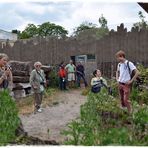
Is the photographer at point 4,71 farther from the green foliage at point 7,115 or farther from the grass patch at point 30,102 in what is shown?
the grass patch at point 30,102

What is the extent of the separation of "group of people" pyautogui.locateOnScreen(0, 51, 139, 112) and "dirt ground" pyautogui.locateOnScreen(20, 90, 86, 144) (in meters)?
0.71

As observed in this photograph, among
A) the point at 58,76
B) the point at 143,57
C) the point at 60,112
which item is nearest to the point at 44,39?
the point at 58,76

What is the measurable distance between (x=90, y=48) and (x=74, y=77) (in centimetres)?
139

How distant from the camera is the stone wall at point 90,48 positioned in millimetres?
18594

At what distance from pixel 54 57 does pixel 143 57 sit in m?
4.29

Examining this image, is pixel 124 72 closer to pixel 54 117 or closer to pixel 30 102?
pixel 54 117

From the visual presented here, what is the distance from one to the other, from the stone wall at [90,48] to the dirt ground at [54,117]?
247cm

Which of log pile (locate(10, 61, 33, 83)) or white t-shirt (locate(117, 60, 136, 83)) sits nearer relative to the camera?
white t-shirt (locate(117, 60, 136, 83))

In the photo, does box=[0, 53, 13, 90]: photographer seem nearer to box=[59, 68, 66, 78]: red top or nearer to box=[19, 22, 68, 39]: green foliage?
box=[59, 68, 66, 78]: red top

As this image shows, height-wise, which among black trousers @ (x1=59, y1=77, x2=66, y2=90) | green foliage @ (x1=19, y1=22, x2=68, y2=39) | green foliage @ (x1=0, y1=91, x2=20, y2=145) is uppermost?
green foliage @ (x1=19, y1=22, x2=68, y2=39)

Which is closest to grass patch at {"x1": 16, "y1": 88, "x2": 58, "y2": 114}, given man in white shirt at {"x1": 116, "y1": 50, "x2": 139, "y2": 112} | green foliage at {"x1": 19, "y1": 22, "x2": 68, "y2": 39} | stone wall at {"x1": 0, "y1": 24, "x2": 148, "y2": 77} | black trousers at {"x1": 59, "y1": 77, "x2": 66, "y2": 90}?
black trousers at {"x1": 59, "y1": 77, "x2": 66, "y2": 90}

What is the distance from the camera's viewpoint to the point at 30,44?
20969 mm

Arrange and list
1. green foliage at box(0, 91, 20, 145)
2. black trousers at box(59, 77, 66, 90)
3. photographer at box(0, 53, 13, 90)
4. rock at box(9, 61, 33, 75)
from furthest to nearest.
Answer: black trousers at box(59, 77, 66, 90) → rock at box(9, 61, 33, 75) → photographer at box(0, 53, 13, 90) → green foliage at box(0, 91, 20, 145)

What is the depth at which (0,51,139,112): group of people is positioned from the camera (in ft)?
27.6
